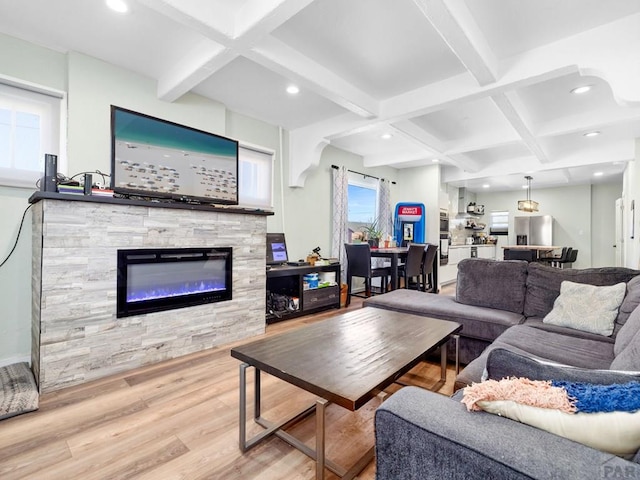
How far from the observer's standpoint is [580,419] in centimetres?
71

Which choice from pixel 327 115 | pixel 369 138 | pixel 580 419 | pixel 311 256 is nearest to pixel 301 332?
pixel 580 419

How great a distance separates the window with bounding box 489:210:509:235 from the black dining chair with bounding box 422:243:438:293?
15.2 feet

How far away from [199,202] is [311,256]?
184cm

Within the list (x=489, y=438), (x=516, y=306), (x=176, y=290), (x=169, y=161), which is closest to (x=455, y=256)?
(x=516, y=306)

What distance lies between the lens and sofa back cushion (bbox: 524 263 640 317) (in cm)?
242

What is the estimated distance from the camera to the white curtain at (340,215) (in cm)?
518

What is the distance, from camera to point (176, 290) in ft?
9.37

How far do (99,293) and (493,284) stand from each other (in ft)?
10.7

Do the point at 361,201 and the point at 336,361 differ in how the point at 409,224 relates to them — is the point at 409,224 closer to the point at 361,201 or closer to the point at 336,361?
the point at 361,201

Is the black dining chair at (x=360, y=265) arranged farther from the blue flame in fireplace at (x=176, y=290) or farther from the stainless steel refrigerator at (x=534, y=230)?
the stainless steel refrigerator at (x=534, y=230)

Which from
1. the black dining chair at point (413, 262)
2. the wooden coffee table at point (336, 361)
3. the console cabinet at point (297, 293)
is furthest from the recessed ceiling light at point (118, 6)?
the black dining chair at point (413, 262)

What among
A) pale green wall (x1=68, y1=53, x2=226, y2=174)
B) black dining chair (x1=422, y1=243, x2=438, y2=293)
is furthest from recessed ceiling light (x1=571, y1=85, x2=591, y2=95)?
pale green wall (x1=68, y1=53, x2=226, y2=174)

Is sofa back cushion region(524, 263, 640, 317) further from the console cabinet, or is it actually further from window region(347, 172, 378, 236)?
window region(347, 172, 378, 236)

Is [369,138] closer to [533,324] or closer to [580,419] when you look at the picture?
[533,324]
